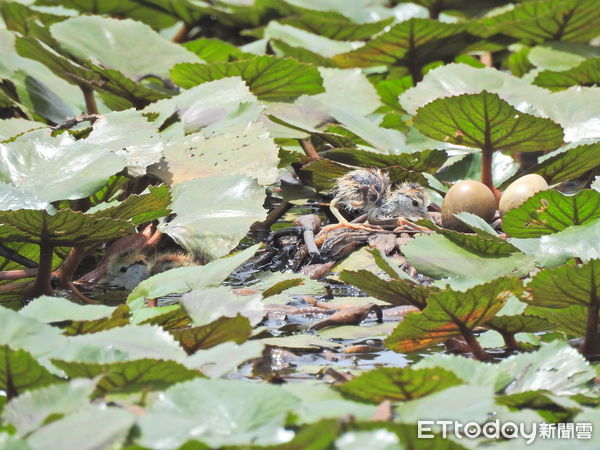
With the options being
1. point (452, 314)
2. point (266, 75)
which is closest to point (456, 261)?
point (452, 314)

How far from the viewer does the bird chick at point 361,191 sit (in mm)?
1886

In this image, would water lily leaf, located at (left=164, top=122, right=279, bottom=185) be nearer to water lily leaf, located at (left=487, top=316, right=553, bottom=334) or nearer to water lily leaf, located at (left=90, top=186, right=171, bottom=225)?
water lily leaf, located at (left=90, top=186, right=171, bottom=225)

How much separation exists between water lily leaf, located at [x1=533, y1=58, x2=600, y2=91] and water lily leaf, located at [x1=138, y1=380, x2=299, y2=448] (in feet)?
5.71

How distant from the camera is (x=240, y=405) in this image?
0.91m

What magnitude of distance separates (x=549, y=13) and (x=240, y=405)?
2.14 metres

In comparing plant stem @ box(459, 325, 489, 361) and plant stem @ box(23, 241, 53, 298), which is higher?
plant stem @ box(459, 325, 489, 361)

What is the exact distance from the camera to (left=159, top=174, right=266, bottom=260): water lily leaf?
60.4 inches

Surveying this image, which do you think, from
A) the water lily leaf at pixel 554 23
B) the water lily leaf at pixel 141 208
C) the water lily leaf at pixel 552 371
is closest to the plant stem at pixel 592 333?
the water lily leaf at pixel 552 371

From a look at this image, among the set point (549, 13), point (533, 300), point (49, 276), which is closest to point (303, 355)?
point (533, 300)

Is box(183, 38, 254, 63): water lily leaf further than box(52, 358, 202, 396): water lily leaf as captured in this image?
Yes

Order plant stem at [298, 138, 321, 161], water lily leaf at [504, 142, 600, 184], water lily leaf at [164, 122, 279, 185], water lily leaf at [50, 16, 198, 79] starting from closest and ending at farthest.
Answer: water lily leaf at [164, 122, 279, 185] → water lily leaf at [504, 142, 600, 184] → plant stem at [298, 138, 321, 161] → water lily leaf at [50, 16, 198, 79]

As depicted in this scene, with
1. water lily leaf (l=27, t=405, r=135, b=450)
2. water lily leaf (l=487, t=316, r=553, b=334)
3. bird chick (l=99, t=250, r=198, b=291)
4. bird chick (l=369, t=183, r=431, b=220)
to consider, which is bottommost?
bird chick (l=99, t=250, r=198, b=291)

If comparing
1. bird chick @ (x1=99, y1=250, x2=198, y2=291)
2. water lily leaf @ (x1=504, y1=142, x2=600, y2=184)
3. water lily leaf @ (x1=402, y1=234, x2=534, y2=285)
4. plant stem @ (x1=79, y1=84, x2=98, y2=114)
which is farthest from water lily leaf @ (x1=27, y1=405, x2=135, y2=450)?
plant stem @ (x1=79, y1=84, x2=98, y2=114)

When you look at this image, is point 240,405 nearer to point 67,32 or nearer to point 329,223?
point 329,223
